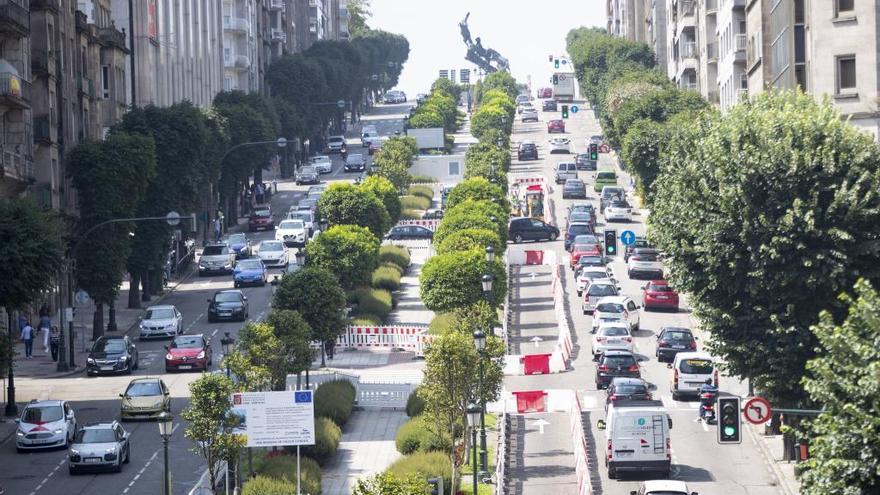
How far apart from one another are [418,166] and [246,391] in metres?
103

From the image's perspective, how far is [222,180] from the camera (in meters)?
123

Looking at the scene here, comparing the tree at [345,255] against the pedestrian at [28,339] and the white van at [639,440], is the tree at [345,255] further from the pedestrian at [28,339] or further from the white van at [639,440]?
the white van at [639,440]

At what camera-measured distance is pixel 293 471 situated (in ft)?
172

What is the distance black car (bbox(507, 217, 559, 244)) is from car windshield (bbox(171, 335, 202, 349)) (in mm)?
40373

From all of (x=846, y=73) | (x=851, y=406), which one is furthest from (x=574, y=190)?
(x=851, y=406)

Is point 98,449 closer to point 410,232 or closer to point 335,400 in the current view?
point 335,400

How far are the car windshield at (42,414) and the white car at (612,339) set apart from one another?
854 inches

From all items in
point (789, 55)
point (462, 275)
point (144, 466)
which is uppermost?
point (789, 55)

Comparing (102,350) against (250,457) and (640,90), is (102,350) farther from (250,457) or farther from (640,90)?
(640,90)

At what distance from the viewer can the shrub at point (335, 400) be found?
207 feet

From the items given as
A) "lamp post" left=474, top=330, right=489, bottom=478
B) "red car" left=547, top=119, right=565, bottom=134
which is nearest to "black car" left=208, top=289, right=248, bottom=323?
"lamp post" left=474, top=330, right=489, bottom=478

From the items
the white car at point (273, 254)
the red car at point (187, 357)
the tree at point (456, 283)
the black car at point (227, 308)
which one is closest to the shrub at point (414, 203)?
the white car at point (273, 254)

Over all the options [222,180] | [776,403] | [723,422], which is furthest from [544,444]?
[222,180]

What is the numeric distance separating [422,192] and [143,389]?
253ft
